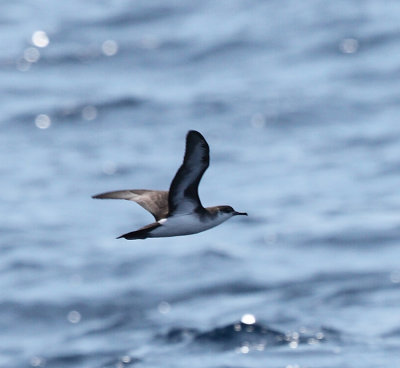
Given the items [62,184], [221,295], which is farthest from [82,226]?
[221,295]

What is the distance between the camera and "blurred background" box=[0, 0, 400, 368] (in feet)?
177

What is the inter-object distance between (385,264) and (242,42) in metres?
43.2

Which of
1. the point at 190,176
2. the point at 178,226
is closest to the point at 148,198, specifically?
the point at 178,226

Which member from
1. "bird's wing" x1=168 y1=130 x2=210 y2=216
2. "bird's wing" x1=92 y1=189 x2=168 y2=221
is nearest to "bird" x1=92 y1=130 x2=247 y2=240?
"bird's wing" x1=168 y1=130 x2=210 y2=216

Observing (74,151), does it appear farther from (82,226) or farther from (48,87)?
(82,226)

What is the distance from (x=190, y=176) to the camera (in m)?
13.5

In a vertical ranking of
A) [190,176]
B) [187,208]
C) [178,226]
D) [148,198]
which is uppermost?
[148,198]

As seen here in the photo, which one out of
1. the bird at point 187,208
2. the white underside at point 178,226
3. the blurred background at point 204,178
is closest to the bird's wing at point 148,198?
the bird at point 187,208

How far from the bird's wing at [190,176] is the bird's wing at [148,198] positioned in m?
0.98

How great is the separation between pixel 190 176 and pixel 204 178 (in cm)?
6405

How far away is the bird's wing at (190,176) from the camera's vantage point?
1290cm

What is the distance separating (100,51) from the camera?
4134 inches

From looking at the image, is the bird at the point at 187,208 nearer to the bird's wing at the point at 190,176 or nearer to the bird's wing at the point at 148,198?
the bird's wing at the point at 190,176

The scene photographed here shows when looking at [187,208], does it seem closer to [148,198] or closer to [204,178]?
[148,198]
